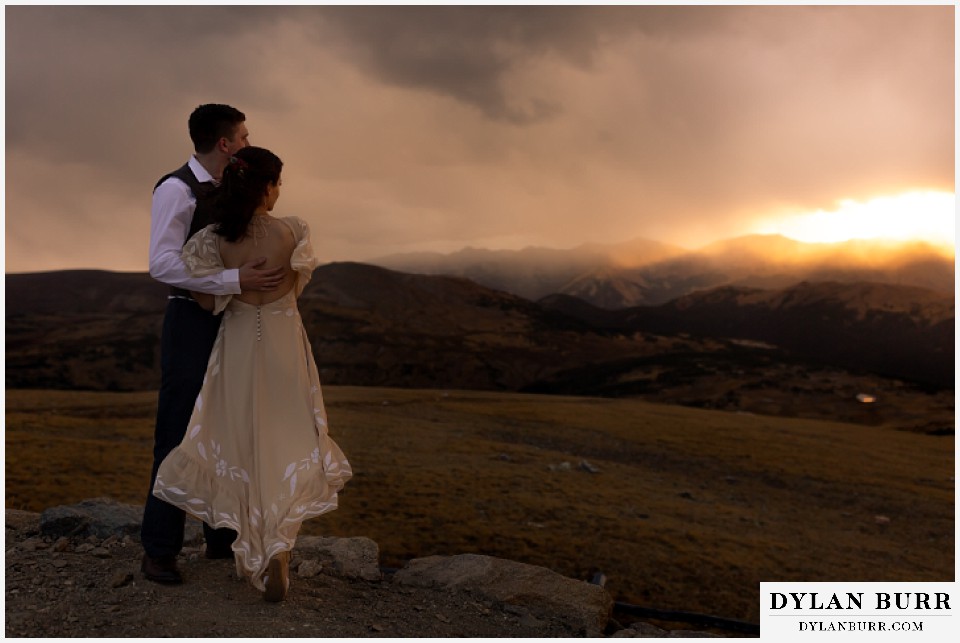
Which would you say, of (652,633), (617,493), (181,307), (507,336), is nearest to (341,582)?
(181,307)

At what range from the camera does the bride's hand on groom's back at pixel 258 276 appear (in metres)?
4.42

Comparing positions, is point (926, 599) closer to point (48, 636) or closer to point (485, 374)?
point (48, 636)

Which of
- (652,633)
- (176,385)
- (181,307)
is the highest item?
(181,307)

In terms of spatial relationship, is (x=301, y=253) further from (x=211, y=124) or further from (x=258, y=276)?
(x=211, y=124)

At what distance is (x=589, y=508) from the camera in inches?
502

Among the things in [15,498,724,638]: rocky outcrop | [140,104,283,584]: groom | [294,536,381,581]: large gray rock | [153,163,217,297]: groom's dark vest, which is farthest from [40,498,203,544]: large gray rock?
[153,163,217,297]: groom's dark vest

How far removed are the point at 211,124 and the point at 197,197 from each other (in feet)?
1.48

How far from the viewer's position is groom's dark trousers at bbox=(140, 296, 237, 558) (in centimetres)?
462

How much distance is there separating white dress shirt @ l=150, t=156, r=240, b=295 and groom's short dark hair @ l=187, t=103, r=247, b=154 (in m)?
0.13

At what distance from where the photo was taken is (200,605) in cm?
447

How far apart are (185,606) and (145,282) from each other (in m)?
122

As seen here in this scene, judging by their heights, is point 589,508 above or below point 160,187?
below

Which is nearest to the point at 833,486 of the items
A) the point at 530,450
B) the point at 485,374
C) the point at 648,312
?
the point at 530,450

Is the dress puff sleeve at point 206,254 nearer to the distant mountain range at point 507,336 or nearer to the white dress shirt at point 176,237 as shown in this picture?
the white dress shirt at point 176,237
